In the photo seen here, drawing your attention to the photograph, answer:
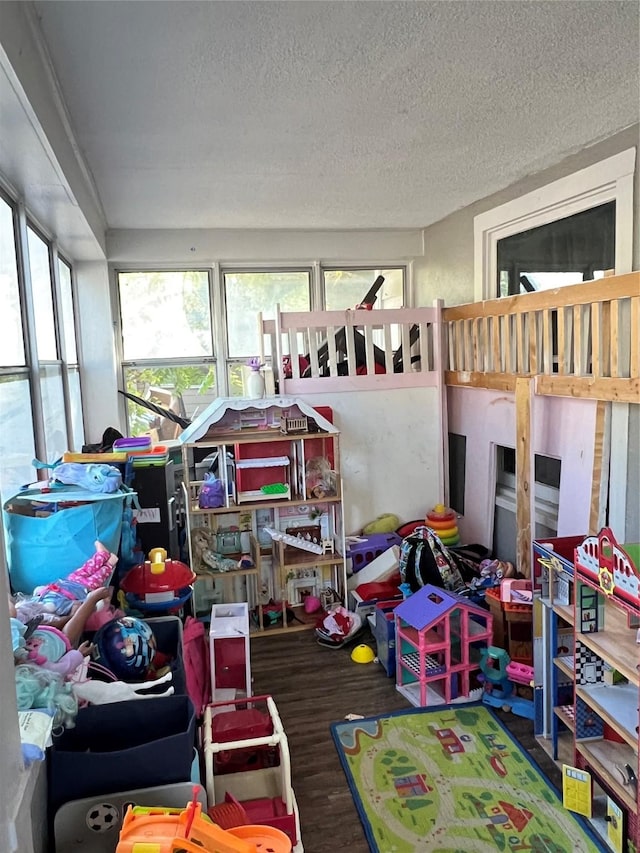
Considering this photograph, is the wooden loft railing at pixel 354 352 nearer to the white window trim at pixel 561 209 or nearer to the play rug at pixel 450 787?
the white window trim at pixel 561 209

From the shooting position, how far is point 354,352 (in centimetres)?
363

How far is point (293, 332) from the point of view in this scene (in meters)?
3.56

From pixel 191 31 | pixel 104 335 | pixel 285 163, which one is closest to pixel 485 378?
pixel 285 163

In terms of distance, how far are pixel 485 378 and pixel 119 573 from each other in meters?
2.13

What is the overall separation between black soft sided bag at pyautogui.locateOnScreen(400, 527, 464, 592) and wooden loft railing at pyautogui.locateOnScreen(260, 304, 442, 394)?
3.33 feet

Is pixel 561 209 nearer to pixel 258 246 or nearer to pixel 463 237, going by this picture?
pixel 463 237

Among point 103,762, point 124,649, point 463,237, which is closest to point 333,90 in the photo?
point 124,649

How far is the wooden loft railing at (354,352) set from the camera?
3564 mm

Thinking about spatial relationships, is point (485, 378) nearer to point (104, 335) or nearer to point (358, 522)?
point (358, 522)

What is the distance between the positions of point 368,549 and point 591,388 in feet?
5.17

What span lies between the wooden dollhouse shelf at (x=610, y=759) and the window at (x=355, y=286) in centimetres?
340

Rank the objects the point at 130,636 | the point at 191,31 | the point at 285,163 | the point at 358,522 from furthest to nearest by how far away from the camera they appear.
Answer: the point at 358,522, the point at 285,163, the point at 130,636, the point at 191,31

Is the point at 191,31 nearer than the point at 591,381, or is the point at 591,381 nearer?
the point at 191,31

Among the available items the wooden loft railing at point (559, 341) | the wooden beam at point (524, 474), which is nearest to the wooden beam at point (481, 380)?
the wooden loft railing at point (559, 341)
